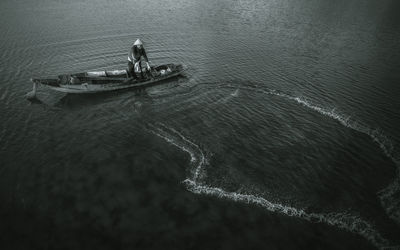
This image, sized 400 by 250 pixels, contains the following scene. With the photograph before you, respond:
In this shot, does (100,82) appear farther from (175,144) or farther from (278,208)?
(278,208)

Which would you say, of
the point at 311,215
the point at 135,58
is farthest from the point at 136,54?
the point at 311,215

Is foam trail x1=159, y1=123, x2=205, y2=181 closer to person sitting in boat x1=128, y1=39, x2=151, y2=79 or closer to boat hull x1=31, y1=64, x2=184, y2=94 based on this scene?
boat hull x1=31, y1=64, x2=184, y2=94

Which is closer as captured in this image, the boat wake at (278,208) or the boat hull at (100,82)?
the boat wake at (278,208)

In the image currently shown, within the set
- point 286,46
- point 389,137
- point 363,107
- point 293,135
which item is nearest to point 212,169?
point 293,135

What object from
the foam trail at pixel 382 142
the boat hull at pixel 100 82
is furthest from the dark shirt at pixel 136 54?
the foam trail at pixel 382 142

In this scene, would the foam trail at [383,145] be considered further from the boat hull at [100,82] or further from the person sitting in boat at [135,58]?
the person sitting in boat at [135,58]

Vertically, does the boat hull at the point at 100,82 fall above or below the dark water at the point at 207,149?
above

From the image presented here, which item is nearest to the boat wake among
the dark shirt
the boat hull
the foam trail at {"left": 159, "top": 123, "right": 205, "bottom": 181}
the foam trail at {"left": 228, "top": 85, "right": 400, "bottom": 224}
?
the foam trail at {"left": 159, "top": 123, "right": 205, "bottom": 181}

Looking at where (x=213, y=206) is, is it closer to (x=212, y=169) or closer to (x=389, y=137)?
(x=212, y=169)
